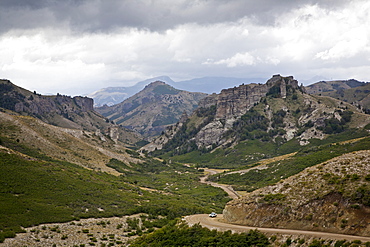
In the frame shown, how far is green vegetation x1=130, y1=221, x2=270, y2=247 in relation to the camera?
28.0 m

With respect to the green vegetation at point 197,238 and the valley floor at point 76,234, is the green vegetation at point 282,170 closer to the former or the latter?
the valley floor at point 76,234

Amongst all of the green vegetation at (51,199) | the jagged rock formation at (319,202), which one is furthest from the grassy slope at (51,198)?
the jagged rock formation at (319,202)

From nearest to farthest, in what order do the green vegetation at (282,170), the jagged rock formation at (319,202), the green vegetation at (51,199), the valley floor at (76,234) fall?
1. the jagged rock formation at (319,202)
2. the valley floor at (76,234)
3. the green vegetation at (51,199)
4. the green vegetation at (282,170)

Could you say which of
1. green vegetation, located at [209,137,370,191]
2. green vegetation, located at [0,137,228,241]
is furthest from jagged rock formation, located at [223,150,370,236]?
green vegetation, located at [209,137,370,191]

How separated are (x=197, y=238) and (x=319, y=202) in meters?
14.3

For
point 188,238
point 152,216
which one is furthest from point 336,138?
point 188,238

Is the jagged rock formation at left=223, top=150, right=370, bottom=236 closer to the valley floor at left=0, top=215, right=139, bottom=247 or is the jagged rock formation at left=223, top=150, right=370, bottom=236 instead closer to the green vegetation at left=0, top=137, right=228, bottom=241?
the valley floor at left=0, top=215, right=139, bottom=247

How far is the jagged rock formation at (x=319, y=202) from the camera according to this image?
26.9 meters

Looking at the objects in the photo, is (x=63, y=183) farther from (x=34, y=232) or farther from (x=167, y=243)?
(x=167, y=243)

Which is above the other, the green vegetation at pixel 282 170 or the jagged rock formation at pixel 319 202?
the jagged rock formation at pixel 319 202

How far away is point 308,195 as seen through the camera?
31.3 m

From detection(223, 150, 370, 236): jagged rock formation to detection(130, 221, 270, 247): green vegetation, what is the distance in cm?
428

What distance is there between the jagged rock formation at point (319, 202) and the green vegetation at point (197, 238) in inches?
168

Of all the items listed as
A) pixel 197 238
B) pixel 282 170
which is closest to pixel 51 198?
pixel 197 238
